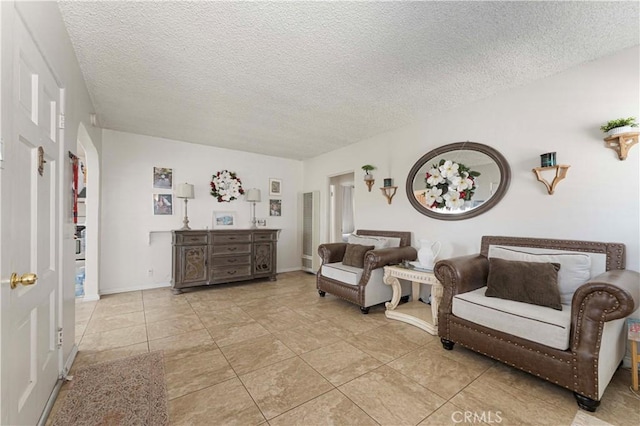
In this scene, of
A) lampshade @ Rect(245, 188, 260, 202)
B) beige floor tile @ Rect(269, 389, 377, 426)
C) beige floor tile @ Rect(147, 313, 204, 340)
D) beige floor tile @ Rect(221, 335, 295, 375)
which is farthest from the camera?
lampshade @ Rect(245, 188, 260, 202)

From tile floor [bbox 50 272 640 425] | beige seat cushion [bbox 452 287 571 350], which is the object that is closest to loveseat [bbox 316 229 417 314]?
tile floor [bbox 50 272 640 425]

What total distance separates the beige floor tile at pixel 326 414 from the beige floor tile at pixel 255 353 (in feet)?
1.91

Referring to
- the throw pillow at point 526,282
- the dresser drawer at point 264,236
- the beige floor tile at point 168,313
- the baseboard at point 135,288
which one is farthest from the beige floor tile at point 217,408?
the baseboard at point 135,288

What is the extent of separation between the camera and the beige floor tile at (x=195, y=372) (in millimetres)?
1827

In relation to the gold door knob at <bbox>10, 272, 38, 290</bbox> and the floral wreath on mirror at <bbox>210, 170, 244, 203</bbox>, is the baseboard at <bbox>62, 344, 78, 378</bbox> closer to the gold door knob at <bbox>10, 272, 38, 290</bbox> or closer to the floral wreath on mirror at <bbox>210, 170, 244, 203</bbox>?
the gold door knob at <bbox>10, 272, 38, 290</bbox>

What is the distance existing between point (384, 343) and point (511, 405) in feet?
3.32

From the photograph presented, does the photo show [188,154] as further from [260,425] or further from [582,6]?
[582,6]

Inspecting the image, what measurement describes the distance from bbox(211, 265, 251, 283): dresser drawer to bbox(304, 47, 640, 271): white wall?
9.31 feet

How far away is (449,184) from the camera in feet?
10.5

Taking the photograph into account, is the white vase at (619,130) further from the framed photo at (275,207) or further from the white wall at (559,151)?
the framed photo at (275,207)

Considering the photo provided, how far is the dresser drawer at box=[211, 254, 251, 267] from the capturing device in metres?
4.33

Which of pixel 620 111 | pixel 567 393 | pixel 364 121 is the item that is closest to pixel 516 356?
pixel 567 393

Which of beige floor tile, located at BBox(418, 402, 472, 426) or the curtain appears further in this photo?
the curtain

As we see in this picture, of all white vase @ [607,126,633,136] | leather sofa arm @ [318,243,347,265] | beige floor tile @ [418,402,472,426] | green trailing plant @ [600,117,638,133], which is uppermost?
green trailing plant @ [600,117,638,133]
